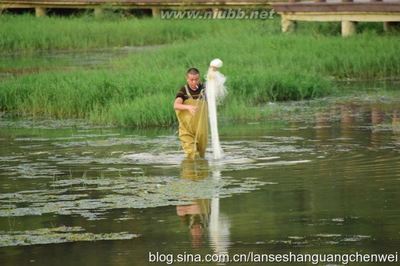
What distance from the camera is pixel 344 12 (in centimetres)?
2938

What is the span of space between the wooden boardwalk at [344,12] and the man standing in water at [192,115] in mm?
13666

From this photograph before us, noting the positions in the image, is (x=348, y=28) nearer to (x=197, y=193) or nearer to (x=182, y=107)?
(x=182, y=107)

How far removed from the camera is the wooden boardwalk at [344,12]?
28484 mm

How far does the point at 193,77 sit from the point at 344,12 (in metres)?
15.0

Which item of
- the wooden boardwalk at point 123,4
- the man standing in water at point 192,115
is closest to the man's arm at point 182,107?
the man standing in water at point 192,115

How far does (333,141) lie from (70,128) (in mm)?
4552

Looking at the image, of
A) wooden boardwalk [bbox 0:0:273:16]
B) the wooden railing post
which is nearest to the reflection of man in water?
the wooden railing post

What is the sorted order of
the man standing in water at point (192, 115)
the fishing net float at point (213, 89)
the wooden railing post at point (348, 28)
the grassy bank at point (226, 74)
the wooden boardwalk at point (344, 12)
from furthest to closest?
the wooden railing post at point (348, 28), the wooden boardwalk at point (344, 12), the grassy bank at point (226, 74), the man standing in water at point (192, 115), the fishing net float at point (213, 89)

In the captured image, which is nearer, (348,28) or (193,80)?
(193,80)

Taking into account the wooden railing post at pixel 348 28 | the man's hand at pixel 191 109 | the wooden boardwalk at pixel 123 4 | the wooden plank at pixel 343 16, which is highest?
the wooden boardwalk at pixel 123 4

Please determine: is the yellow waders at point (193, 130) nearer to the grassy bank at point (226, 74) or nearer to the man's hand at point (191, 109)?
→ the man's hand at point (191, 109)

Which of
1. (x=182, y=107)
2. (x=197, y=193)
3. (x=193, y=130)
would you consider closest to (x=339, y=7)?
(x=193, y=130)

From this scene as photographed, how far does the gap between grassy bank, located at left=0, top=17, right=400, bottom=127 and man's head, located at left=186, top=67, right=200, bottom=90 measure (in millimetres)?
4230

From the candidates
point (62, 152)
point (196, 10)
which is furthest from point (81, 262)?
point (196, 10)
